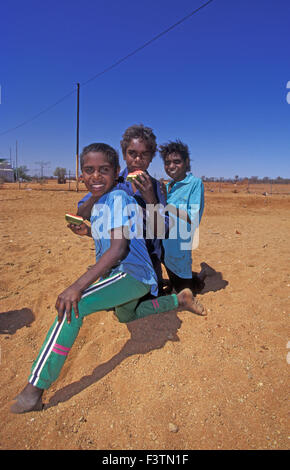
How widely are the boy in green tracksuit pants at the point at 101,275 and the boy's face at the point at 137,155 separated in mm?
468

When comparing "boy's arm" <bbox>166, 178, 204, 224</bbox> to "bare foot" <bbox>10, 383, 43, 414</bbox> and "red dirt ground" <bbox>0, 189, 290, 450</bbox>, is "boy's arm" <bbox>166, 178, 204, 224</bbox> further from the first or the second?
"bare foot" <bbox>10, 383, 43, 414</bbox>

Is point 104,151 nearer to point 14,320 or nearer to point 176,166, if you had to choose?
point 176,166

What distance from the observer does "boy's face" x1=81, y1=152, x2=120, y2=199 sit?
6.70 feet

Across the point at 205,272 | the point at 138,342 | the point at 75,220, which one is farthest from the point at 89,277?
the point at 205,272

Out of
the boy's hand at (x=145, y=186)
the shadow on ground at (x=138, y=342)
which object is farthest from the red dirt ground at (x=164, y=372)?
the boy's hand at (x=145, y=186)

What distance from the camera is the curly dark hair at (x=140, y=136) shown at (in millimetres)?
2582

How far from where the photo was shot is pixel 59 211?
416 inches

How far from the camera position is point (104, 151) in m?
2.06

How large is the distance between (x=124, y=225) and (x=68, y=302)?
1.90ft

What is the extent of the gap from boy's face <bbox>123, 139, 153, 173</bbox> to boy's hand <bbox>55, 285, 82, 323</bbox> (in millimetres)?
1375

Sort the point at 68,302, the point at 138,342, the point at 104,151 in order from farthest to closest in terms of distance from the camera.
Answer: the point at 138,342, the point at 104,151, the point at 68,302

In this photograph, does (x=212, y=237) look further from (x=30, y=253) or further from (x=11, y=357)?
(x=11, y=357)
